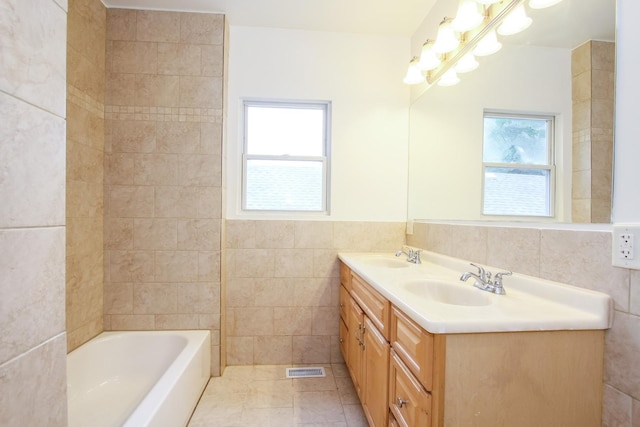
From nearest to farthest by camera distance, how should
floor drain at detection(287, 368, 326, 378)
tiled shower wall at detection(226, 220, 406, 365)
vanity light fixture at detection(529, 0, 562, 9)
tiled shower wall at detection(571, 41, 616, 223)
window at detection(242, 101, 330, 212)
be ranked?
1. tiled shower wall at detection(571, 41, 616, 223)
2. vanity light fixture at detection(529, 0, 562, 9)
3. floor drain at detection(287, 368, 326, 378)
4. tiled shower wall at detection(226, 220, 406, 365)
5. window at detection(242, 101, 330, 212)

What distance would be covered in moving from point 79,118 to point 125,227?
2.36 ft

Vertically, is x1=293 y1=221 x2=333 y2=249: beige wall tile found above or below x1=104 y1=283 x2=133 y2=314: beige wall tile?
above

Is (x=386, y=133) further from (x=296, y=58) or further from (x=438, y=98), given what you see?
(x=296, y=58)

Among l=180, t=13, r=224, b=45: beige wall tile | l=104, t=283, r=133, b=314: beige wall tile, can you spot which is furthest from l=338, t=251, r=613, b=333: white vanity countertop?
l=180, t=13, r=224, b=45: beige wall tile

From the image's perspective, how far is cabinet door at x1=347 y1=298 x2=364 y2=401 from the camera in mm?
1599

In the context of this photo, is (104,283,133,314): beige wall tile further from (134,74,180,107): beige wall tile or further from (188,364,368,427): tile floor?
(134,74,180,107): beige wall tile

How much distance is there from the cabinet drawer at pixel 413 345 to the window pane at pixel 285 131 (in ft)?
5.05

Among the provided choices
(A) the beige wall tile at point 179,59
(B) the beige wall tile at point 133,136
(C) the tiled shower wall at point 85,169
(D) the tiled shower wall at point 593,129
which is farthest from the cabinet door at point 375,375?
(A) the beige wall tile at point 179,59

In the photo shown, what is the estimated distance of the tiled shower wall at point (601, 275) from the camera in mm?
822

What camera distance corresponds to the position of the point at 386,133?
2.28 m

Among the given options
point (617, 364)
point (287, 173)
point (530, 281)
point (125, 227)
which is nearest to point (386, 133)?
point (287, 173)

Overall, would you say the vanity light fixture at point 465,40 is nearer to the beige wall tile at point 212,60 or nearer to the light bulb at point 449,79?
the light bulb at point 449,79

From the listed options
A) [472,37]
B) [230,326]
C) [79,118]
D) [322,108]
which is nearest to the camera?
[472,37]

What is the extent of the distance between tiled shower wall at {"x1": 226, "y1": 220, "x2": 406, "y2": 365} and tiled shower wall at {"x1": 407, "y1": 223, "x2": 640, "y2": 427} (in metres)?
1.13
